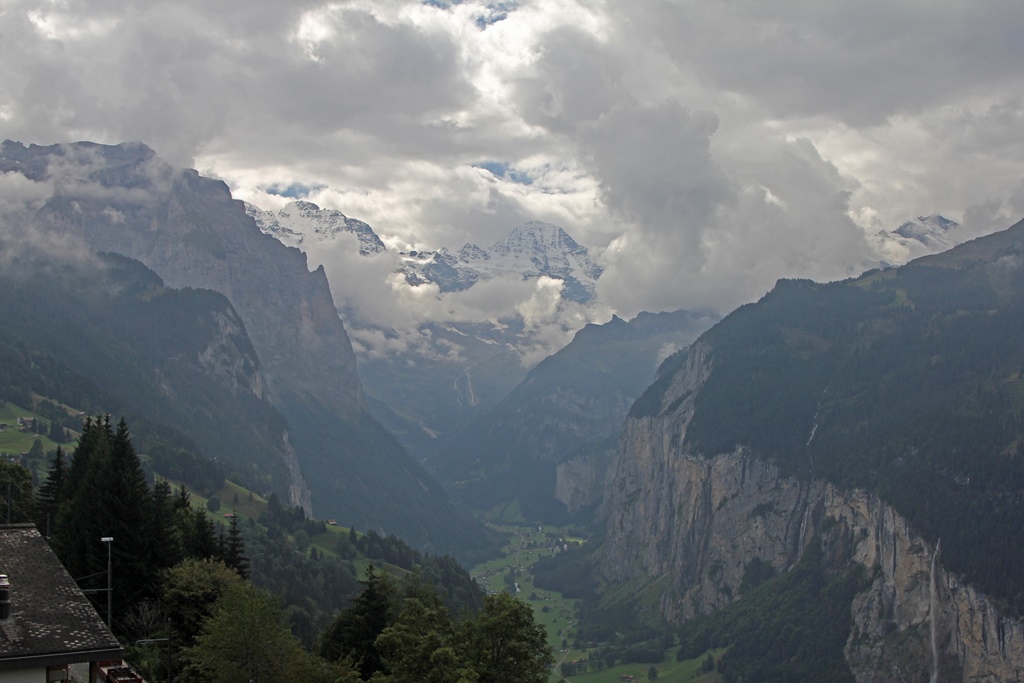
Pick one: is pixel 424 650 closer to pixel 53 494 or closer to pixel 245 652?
pixel 245 652

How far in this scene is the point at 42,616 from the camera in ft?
133

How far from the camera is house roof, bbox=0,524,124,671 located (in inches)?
1531

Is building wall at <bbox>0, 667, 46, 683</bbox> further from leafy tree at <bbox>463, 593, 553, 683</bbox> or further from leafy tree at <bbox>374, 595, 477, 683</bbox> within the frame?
leafy tree at <bbox>463, 593, 553, 683</bbox>

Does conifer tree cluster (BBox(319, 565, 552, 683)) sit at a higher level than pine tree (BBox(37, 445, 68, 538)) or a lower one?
lower

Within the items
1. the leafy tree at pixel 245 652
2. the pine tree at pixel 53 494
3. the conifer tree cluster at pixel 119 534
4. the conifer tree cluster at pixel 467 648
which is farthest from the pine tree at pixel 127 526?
the leafy tree at pixel 245 652

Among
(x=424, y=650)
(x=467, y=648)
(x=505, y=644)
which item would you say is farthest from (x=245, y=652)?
(x=505, y=644)

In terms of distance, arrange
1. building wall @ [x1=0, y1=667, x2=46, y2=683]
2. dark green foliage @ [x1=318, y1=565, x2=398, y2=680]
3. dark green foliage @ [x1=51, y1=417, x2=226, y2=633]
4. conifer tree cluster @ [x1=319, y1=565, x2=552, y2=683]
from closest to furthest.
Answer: building wall @ [x1=0, y1=667, x2=46, y2=683]
conifer tree cluster @ [x1=319, y1=565, x2=552, y2=683]
dark green foliage @ [x1=51, y1=417, x2=226, y2=633]
dark green foliage @ [x1=318, y1=565, x2=398, y2=680]

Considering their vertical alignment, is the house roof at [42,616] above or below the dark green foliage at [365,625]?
above

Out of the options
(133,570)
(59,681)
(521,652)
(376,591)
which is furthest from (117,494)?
(59,681)

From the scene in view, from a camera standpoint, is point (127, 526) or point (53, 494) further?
point (53, 494)

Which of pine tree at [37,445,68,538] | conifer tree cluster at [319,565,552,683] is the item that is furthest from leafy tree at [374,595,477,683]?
pine tree at [37,445,68,538]

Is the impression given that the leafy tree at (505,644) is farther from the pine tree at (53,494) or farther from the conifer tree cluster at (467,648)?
the pine tree at (53,494)

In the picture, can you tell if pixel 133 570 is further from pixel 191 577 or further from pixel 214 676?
pixel 214 676

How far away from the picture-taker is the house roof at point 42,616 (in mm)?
38875
